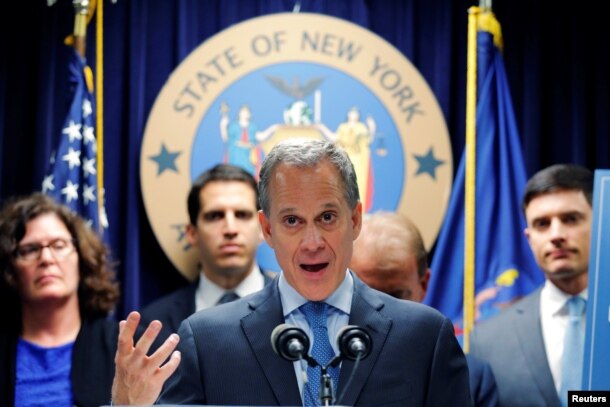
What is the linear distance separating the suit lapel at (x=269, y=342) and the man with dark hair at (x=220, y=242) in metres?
1.99

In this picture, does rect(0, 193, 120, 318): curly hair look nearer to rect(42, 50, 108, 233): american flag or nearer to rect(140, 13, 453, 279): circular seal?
rect(42, 50, 108, 233): american flag

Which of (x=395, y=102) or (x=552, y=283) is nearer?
(x=552, y=283)

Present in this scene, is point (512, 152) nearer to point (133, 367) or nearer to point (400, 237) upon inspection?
point (400, 237)

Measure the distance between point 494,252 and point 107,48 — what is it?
6.87ft

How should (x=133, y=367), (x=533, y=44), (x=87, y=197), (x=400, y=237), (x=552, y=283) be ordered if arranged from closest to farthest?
(x=133, y=367)
(x=400, y=237)
(x=552, y=283)
(x=87, y=197)
(x=533, y=44)

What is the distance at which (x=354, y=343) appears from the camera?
7.23 ft

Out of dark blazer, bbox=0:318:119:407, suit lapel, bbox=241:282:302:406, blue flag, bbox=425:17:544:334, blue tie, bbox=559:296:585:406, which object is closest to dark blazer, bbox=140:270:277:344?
dark blazer, bbox=0:318:119:407

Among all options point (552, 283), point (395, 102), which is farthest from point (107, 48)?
point (552, 283)

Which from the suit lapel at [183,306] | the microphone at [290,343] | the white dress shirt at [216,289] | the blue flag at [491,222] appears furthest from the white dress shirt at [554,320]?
the microphone at [290,343]

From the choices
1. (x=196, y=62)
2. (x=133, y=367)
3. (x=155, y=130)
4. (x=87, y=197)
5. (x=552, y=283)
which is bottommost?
(x=133, y=367)

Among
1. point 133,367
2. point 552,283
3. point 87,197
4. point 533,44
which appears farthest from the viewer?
point 533,44

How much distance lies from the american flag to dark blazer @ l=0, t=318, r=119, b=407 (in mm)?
753

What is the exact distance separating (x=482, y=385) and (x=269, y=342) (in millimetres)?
1659

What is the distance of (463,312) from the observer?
504cm
